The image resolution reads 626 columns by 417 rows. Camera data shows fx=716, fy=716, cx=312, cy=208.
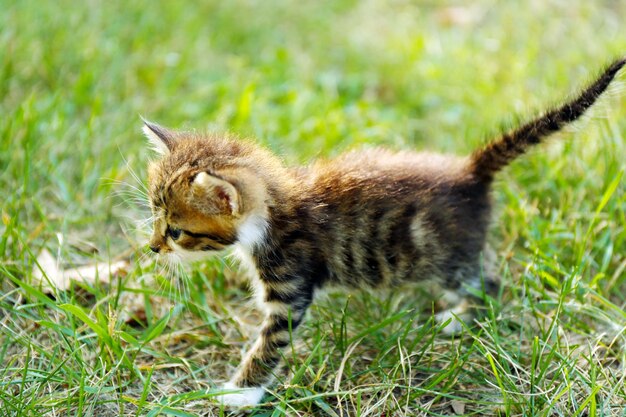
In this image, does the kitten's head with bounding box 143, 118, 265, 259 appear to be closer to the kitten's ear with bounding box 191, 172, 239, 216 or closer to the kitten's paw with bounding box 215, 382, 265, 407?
the kitten's ear with bounding box 191, 172, 239, 216

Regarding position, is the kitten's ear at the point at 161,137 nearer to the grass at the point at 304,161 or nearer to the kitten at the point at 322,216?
the kitten at the point at 322,216

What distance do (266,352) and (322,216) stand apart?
0.67 meters

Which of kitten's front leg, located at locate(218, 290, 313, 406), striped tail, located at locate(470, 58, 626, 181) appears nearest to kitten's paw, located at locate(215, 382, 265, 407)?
kitten's front leg, located at locate(218, 290, 313, 406)

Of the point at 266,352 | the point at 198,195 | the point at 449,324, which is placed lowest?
the point at 449,324

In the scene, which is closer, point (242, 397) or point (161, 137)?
point (242, 397)

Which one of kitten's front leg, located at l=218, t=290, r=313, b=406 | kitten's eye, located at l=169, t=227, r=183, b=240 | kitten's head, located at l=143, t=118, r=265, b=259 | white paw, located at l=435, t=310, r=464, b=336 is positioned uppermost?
kitten's head, located at l=143, t=118, r=265, b=259

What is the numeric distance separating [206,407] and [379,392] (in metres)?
0.75

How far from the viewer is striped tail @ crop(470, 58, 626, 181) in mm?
3311

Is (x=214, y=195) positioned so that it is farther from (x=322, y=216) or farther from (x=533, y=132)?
(x=533, y=132)

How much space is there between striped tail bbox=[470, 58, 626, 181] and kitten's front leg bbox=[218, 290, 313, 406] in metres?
1.10

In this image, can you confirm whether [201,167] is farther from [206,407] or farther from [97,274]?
[206,407]

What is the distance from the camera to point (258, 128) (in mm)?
4719

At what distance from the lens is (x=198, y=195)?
9.82 ft

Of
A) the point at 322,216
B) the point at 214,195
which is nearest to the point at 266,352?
the point at 322,216
